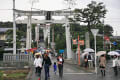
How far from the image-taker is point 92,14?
2853cm

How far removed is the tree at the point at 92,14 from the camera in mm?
28516

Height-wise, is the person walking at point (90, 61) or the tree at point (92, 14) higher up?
the tree at point (92, 14)

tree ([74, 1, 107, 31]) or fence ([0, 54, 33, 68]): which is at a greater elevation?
tree ([74, 1, 107, 31])

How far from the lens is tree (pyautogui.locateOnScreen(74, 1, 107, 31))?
93.6 ft

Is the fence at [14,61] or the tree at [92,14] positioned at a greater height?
the tree at [92,14]

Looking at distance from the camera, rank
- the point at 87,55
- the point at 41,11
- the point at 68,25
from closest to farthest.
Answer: the point at 87,55, the point at 41,11, the point at 68,25

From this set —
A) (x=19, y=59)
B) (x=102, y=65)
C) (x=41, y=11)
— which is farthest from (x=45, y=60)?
(x=41, y=11)

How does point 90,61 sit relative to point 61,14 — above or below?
below

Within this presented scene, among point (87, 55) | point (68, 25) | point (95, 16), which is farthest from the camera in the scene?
point (68, 25)

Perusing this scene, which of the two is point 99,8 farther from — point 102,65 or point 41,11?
point 102,65

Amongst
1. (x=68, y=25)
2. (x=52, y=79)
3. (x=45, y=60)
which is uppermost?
(x=68, y=25)

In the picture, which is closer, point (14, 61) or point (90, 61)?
point (14, 61)

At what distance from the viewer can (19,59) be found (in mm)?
23875

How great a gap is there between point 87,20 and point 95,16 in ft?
3.66
